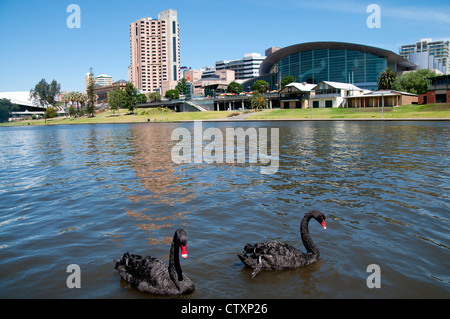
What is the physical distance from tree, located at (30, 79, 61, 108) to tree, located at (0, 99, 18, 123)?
50.0 ft

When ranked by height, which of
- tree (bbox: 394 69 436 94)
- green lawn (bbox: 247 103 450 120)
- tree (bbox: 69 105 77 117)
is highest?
tree (bbox: 394 69 436 94)

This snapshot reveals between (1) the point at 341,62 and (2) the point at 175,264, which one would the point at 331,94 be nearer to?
(1) the point at 341,62

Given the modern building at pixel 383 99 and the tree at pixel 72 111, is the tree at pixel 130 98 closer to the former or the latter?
the tree at pixel 72 111

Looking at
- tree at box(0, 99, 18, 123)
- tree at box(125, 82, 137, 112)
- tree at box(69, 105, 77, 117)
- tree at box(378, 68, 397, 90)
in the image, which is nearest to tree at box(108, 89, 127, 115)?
tree at box(125, 82, 137, 112)

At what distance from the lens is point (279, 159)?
20344mm

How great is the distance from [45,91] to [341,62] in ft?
422

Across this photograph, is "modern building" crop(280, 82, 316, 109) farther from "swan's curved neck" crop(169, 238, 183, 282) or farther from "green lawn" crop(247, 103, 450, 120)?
"swan's curved neck" crop(169, 238, 183, 282)

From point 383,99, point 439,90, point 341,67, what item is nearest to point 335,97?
point 383,99

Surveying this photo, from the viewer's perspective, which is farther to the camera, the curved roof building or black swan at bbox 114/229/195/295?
the curved roof building

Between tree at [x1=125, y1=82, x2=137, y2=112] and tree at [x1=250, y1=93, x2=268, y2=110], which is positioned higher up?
tree at [x1=125, y1=82, x2=137, y2=112]

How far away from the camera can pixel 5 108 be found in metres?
167

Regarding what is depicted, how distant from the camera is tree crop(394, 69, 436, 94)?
98.1 metres

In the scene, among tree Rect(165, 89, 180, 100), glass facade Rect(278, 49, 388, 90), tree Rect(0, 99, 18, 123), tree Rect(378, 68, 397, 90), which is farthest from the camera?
tree Rect(165, 89, 180, 100)

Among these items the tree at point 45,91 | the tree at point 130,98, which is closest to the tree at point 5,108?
the tree at point 45,91
